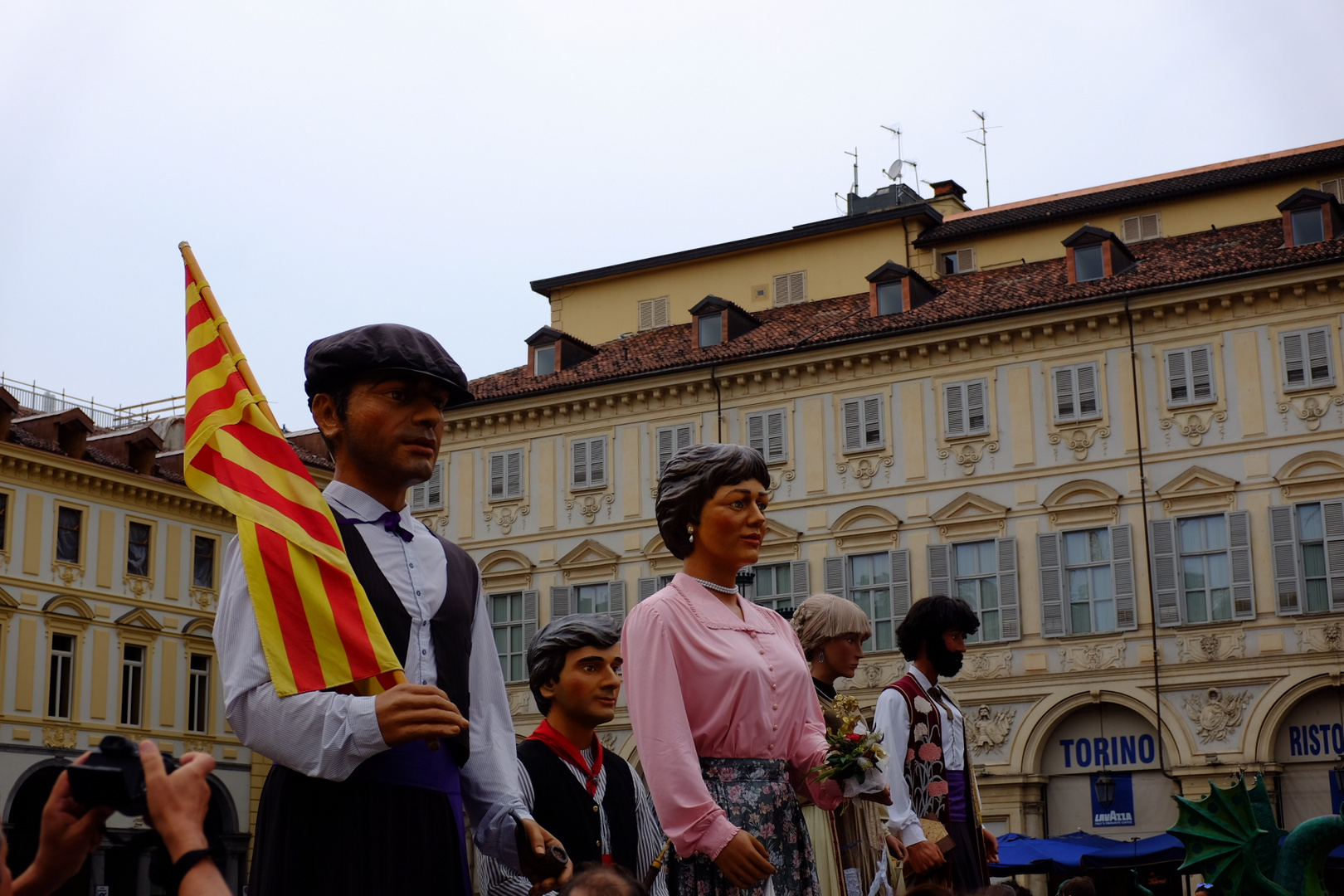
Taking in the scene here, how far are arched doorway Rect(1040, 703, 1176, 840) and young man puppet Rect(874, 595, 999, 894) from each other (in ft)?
71.0

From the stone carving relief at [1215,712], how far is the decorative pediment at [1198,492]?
3048 mm

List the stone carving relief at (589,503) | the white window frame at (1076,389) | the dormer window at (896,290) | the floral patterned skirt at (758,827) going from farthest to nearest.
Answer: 1. the stone carving relief at (589,503)
2. the dormer window at (896,290)
3. the white window frame at (1076,389)
4. the floral patterned skirt at (758,827)

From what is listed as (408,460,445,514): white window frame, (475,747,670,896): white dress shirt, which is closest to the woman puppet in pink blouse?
(475,747,670,896): white dress shirt

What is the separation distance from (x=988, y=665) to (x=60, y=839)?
27.3 metres

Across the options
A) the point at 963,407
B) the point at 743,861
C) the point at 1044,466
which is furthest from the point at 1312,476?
the point at 743,861

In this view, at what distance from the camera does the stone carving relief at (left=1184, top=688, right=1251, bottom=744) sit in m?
26.4

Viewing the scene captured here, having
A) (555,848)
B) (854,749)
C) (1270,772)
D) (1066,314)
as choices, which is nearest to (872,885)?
(854,749)

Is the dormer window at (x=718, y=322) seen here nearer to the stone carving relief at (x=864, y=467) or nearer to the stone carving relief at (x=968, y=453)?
the stone carving relief at (x=864, y=467)

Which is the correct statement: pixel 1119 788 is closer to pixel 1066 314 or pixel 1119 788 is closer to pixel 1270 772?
pixel 1270 772

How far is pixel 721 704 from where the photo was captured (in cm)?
445

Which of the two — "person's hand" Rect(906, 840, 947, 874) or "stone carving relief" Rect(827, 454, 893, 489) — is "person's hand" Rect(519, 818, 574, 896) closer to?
"person's hand" Rect(906, 840, 947, 874)

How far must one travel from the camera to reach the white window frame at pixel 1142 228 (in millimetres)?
32969

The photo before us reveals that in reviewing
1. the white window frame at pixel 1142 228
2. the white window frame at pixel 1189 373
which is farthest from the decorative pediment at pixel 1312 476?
the white window frame at pixel 1142 228

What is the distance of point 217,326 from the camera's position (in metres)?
3.50
